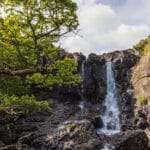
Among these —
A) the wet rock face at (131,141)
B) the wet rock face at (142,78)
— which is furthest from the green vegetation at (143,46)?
the wet rock face at (131,141)

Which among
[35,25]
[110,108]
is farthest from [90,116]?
[35,25]

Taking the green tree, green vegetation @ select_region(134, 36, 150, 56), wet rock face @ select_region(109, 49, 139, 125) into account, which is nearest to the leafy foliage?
the green tree

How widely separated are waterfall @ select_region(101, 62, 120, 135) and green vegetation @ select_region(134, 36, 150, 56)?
6.77 m

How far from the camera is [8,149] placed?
2869 cm

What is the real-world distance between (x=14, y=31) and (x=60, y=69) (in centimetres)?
231

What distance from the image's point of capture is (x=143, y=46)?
201ft

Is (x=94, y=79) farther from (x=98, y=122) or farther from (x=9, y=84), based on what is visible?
(x=9, y=84)

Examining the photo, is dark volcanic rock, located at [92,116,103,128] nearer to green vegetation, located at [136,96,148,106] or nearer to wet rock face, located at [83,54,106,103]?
green vegetation, located at [136,96,148,106]

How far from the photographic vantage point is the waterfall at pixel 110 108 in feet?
146

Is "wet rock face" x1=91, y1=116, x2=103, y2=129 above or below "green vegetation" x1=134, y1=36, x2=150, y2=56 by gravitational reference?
below

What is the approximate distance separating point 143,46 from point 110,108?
16652mm

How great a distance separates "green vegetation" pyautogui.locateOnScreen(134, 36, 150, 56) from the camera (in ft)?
194

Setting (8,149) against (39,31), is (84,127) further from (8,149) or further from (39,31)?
(39,31)

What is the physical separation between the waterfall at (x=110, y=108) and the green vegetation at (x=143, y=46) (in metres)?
6.77
